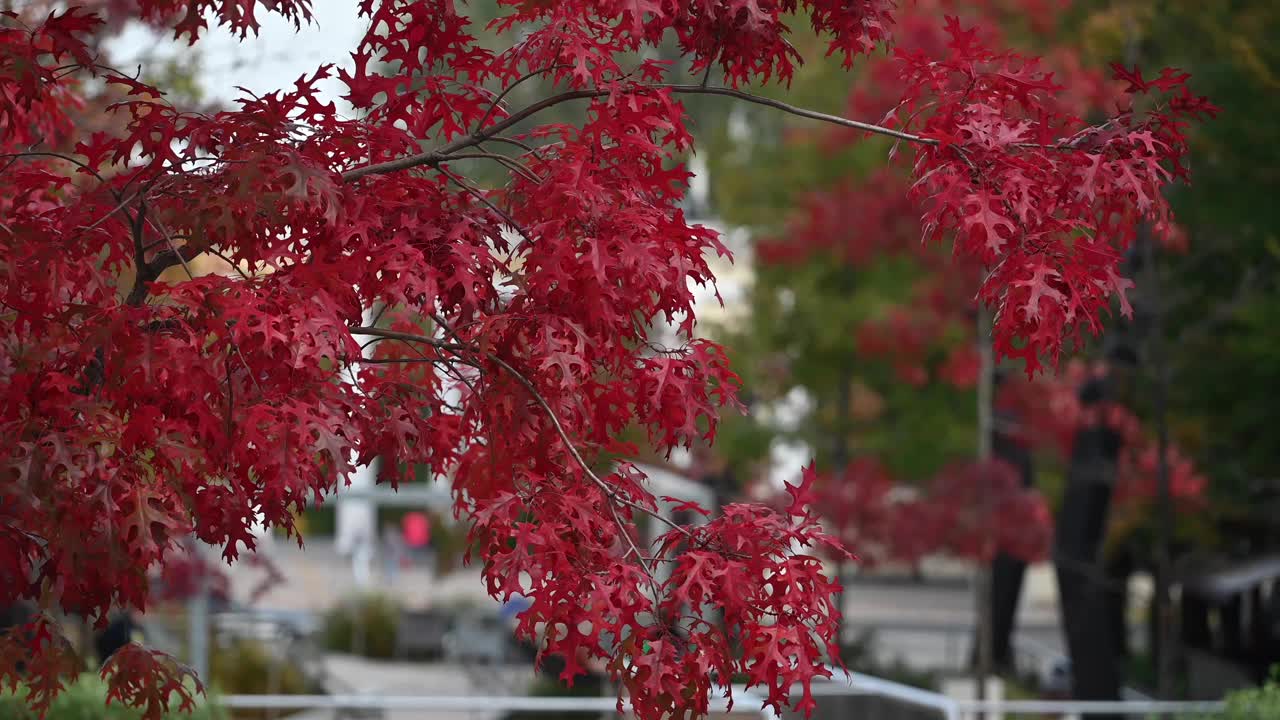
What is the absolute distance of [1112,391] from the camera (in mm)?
14961

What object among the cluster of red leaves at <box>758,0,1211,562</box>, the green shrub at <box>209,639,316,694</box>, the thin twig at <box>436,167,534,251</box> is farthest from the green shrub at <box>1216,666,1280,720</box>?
the green shrub at <box>209,639,316,694</box>

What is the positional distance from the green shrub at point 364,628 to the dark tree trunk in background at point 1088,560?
8857 millimetres

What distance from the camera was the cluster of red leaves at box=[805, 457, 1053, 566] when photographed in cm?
1616

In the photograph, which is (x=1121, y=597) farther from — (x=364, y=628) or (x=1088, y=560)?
(x=364, y=628)

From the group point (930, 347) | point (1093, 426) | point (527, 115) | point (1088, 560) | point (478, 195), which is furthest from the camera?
point (930, 347)

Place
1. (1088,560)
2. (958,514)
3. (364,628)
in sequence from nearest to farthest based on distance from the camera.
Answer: (1088,560), (958,514), (364,628)

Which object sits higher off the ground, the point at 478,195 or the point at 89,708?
the point at 478,195

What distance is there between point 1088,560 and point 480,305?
11.9 m

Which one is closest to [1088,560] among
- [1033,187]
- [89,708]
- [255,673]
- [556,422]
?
[255,673]

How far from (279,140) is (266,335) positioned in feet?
2.32

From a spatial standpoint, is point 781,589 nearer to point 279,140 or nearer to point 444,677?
point 279,140

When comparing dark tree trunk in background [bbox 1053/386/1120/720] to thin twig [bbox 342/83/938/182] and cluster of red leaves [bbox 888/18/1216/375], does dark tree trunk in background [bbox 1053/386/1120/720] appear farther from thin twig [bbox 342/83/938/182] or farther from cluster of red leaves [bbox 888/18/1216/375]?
thin twig [bbox 342/83/938/182]

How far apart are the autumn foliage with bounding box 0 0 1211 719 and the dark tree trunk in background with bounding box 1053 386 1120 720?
10.8 meters

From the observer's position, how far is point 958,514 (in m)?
16.2
